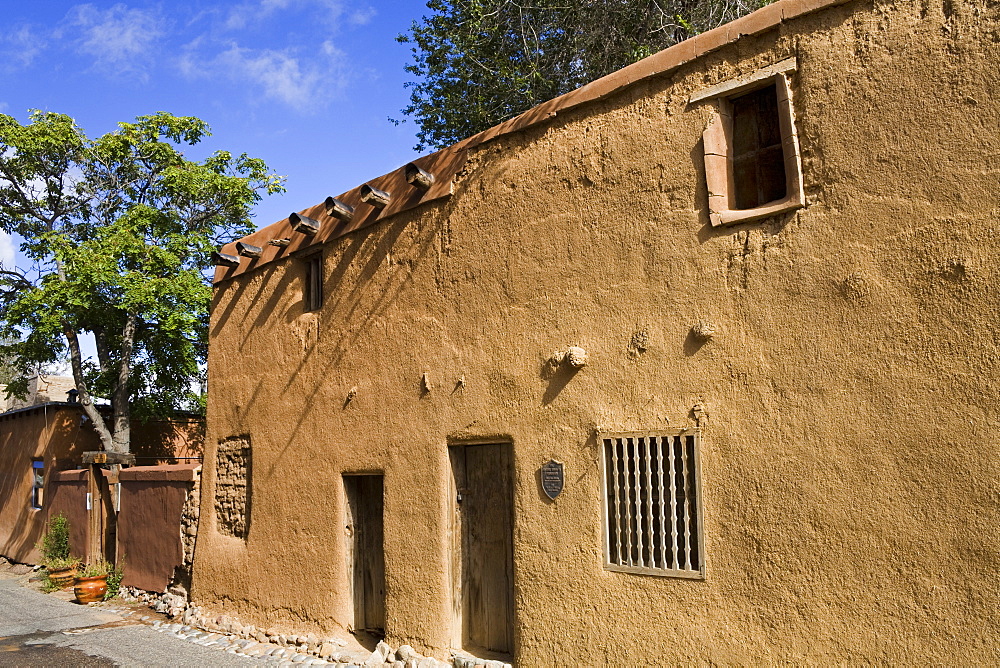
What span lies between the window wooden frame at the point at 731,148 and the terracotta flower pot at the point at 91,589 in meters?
10.4

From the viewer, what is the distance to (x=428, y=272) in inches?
303

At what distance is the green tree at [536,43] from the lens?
1365 centimetres

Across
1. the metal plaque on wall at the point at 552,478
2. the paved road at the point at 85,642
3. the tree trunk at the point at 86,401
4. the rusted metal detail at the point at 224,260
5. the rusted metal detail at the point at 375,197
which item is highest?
the rusted metal detail at the point at 375,197

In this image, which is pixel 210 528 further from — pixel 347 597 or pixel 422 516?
pixel 422 516

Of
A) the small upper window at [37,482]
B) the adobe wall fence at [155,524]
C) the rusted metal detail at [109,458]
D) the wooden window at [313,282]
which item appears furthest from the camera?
the small upper window at [37,482]

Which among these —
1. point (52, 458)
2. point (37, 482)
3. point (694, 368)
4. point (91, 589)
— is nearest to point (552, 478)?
point (694, 368)

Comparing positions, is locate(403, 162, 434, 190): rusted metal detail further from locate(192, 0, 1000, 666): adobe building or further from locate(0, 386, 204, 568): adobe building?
locate(0, 386, 204, 568): adobe building

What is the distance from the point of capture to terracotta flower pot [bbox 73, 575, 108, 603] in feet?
37.9

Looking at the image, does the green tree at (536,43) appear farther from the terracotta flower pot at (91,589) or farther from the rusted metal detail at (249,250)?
the terracotta flower pot at (91,589)

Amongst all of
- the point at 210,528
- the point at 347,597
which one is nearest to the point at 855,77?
the point at 347,597

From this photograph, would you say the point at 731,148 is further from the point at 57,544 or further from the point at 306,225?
the point at 57,544

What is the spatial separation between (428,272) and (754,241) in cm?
332

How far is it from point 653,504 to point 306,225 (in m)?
5.23

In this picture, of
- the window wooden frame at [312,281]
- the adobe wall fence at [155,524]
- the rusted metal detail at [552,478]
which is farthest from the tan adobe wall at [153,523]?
the rusted metal detail at [552,478]
